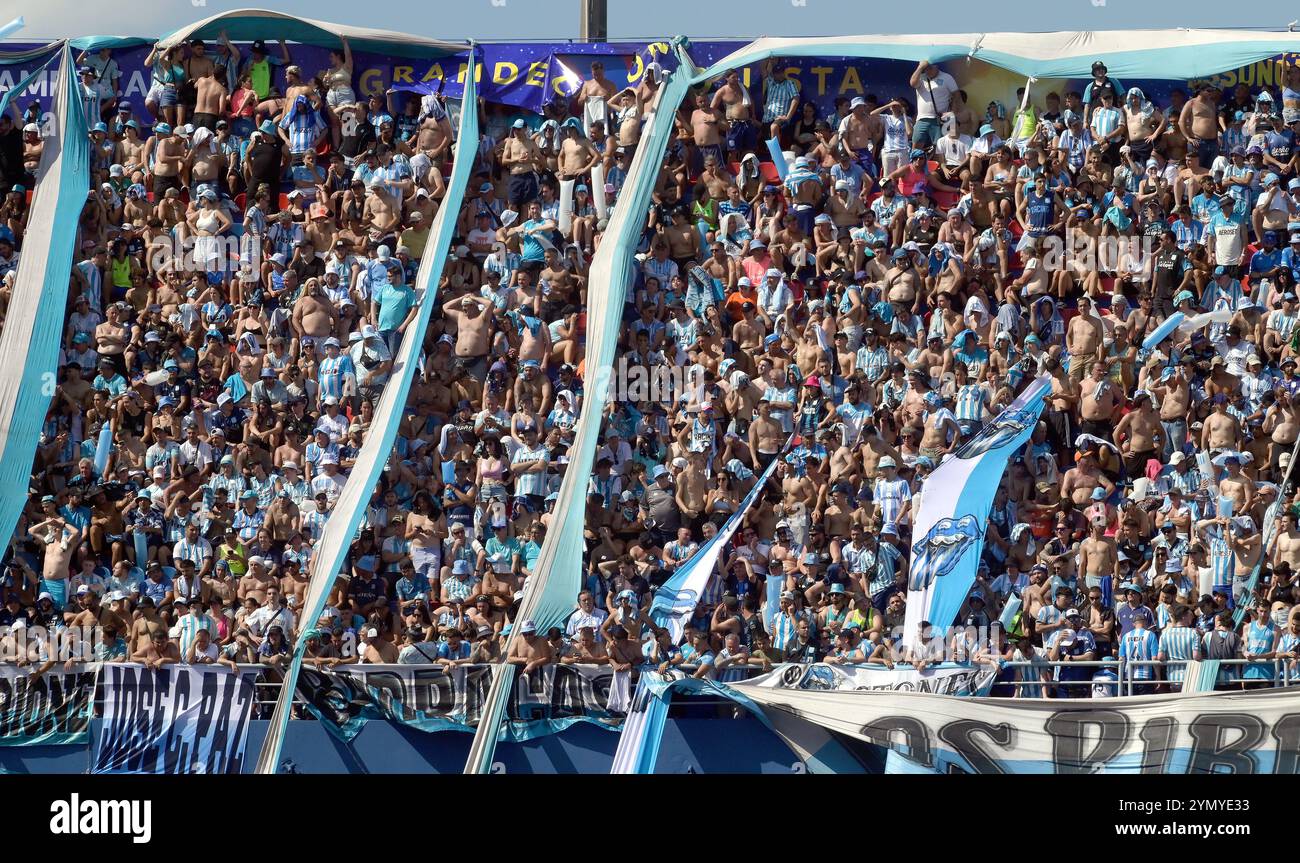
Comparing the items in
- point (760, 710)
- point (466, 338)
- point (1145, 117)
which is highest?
point (1145, 117)

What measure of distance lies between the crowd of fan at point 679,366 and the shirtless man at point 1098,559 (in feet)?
0.11

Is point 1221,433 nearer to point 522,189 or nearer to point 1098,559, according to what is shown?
point 1098,559

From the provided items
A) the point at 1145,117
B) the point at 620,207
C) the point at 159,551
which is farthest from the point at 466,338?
the point at 1145,117

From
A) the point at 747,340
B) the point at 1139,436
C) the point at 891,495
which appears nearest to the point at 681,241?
the point at 747,340

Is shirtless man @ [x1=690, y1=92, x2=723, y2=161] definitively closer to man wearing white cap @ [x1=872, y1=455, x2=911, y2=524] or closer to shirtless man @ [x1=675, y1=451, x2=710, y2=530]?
shirtless man @ [x1=675, y1=451, x2=710, y2=530]

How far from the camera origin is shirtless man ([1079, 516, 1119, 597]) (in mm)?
18719

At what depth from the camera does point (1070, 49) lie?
21.8 meters

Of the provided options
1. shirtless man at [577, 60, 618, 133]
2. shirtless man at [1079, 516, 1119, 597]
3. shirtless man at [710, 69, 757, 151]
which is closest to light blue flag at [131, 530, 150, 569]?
shirtless man at [577, 60, 618, 133]

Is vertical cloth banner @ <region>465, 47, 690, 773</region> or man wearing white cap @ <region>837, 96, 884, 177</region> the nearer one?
vertical cloth banner @ <region>465, 47, 690, 773</region>

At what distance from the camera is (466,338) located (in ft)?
69.7

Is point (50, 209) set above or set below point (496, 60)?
below

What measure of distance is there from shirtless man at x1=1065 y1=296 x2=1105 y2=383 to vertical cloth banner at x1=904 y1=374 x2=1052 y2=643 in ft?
2.65
